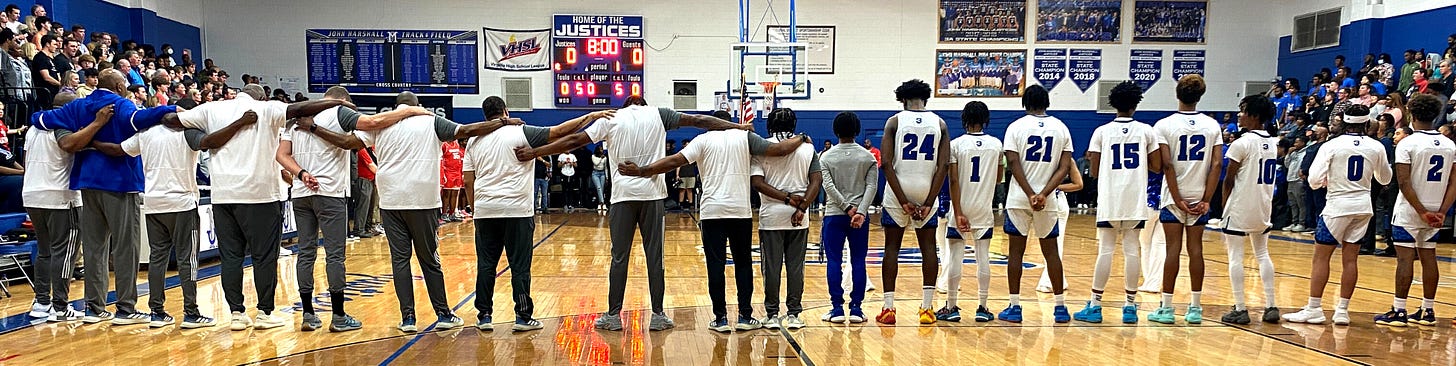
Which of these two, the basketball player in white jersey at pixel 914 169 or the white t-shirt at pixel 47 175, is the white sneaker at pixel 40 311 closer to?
the white t-shirt at pixel 47 175

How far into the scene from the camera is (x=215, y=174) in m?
5.58

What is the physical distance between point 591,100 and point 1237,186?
15.7m

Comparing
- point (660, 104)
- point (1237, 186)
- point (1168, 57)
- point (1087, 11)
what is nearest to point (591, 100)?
point (660, 104)

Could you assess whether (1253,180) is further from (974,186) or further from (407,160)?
(407,160)

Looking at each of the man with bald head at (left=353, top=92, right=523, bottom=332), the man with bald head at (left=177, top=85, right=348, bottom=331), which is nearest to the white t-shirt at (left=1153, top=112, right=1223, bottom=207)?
the man with bald head at (left=353, top=92, right=523, bottom=332)

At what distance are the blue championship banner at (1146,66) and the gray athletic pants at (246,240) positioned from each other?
19.7 metres

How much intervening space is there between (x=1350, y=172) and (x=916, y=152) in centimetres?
285

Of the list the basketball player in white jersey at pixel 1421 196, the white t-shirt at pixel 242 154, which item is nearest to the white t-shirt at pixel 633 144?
the white t-shirt at pixel 242 154

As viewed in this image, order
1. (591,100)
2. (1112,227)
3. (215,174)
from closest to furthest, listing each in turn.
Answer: (215,174), (1112,227), (591,100)

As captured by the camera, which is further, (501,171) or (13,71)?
(13,71)

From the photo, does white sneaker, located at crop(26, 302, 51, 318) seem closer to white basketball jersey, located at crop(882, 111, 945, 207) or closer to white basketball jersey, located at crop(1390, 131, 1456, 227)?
white basketball jersey, located at crop(882, 111, 945, 207)

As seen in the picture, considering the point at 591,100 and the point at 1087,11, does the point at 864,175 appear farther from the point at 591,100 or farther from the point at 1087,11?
the point at 1087,11

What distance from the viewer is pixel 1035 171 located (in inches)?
231

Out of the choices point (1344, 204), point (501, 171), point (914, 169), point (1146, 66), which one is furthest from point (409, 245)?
point (1146, 66)
